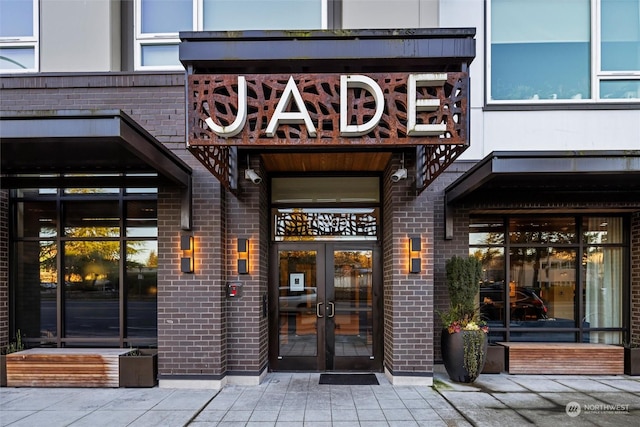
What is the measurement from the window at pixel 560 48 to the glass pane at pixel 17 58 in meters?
7.47

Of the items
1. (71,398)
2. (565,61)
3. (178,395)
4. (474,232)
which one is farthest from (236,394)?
(565,61)

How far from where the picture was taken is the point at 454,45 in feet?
13.2

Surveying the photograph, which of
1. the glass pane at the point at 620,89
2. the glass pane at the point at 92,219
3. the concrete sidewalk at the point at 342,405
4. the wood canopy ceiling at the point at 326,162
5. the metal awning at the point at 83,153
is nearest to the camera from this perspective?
the metal awning at the point at 83,153

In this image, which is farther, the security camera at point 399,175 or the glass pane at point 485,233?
the glass pane at point 485,233

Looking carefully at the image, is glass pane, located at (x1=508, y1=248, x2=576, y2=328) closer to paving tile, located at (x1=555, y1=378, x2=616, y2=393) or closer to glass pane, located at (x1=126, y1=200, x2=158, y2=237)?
paving tile, located at (x1=555, y1=378, x2=616, y2=393)

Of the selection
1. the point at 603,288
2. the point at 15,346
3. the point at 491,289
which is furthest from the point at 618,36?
the point at 15,346

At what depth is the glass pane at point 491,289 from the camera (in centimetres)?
664

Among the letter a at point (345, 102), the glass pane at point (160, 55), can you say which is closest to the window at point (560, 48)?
the letter a at point (345, 102)

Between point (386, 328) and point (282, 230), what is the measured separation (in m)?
2.38

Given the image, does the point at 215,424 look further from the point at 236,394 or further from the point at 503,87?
the point at 503,87

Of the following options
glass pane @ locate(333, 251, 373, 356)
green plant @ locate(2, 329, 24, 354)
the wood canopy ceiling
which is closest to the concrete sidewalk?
green plant @ locate(2, 329, 24, 354)

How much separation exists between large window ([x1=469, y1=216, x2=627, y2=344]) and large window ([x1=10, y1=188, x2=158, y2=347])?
5.55 metres

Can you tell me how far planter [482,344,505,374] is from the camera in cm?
618

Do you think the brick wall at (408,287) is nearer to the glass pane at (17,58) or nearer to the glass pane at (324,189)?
the glass pane at (324,189)
